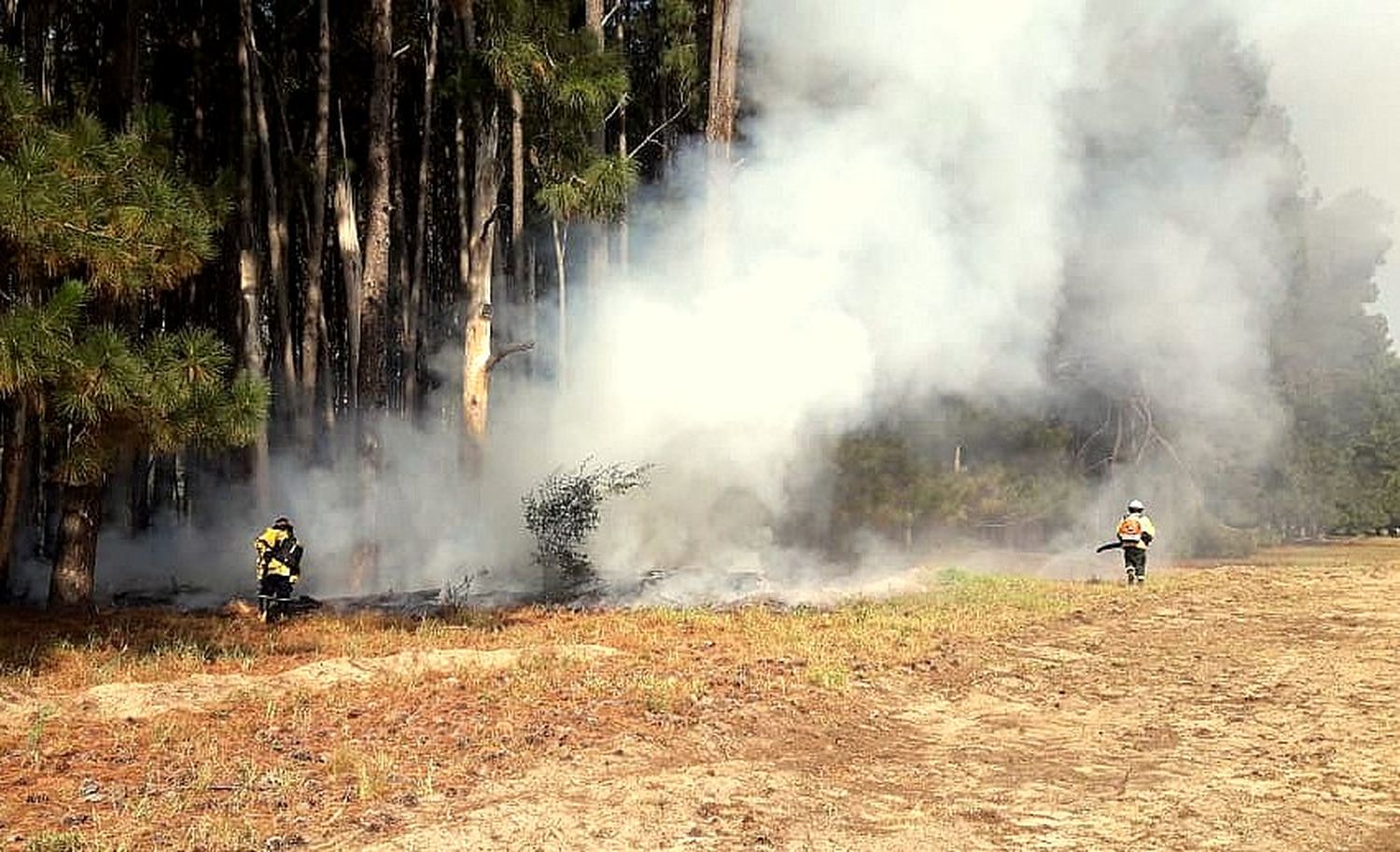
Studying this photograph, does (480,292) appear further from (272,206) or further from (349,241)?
(272,206)

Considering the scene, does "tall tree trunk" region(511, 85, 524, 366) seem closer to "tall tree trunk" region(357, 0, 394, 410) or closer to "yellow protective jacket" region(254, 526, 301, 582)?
"tall tree trunk" region(357, 0, 394, 410)

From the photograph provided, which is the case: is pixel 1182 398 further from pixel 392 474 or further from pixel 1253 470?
pixel 392 474

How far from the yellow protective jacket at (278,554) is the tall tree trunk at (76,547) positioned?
70.8 inches

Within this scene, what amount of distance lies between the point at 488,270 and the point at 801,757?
37.7 feet

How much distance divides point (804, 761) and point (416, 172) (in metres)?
23.1

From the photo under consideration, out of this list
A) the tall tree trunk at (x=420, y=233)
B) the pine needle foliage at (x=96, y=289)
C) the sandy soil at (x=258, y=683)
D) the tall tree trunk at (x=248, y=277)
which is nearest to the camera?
the sandy soil at (x=258, y=683)

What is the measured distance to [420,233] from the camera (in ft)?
77.8

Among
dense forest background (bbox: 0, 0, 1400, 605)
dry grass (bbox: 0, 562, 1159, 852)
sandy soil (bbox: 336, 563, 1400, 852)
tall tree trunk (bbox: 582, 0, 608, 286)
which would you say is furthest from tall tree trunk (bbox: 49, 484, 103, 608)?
tall tree trunk (bbox: 582, 0, 608, 286)

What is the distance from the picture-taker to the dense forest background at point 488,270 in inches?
387

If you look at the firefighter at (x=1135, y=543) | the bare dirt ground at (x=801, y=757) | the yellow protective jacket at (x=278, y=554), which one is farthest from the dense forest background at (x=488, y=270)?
the firefighter at (x=1135, y=543)

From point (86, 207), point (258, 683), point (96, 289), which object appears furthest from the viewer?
point (96, 289)

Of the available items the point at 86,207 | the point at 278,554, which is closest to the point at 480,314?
the point at 278,554

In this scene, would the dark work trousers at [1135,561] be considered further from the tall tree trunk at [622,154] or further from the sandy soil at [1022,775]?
the tall tree trunk at [622,154]

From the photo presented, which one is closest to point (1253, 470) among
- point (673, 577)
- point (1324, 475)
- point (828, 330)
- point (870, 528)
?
point (1324, 475)
